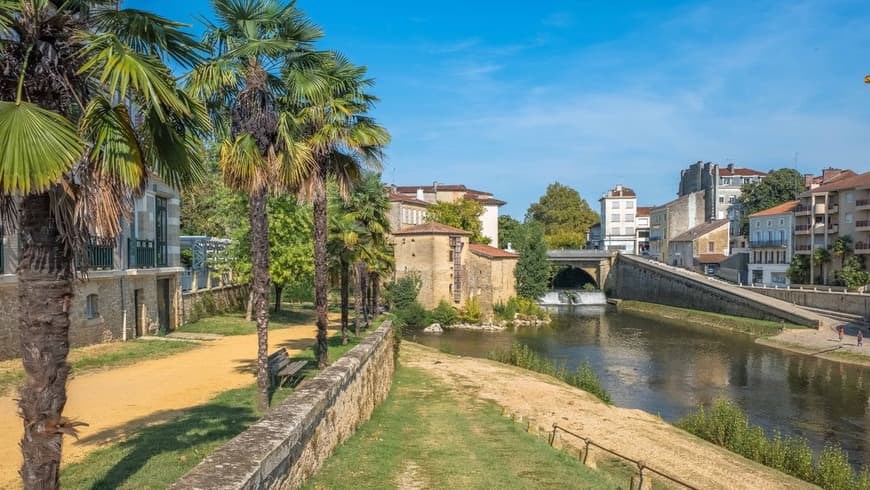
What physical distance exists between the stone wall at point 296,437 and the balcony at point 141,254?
12.5 m

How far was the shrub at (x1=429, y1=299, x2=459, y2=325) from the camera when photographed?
184 feet

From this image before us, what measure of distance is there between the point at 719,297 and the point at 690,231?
3459 centimetres

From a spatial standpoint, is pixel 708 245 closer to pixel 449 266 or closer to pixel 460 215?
pixel 460 215

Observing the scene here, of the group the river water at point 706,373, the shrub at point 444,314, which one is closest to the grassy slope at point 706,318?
the river water at point 706,373

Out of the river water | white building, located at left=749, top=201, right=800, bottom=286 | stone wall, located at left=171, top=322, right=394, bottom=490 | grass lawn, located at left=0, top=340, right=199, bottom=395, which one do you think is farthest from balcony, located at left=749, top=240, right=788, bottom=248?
stone wall, located at left=171, top=322, right=394, bottom=490

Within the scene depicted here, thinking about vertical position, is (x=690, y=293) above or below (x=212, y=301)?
below

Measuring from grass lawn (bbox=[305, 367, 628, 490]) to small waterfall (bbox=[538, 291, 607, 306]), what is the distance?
192ft

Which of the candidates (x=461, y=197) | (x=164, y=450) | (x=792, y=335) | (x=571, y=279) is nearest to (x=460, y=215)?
(x=461, y=197)

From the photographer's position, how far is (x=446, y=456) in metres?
12.0

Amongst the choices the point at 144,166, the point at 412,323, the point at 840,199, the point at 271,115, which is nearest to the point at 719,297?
the point at 840,199

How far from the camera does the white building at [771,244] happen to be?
65.7 m

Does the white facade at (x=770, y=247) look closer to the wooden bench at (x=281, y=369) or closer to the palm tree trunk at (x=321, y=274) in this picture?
the palm tree trunk at (x=321, y=274)

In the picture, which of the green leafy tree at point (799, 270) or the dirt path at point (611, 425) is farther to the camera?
the green leafy tree at point (799, 270)

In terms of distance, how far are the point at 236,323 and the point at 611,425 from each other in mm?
18231
